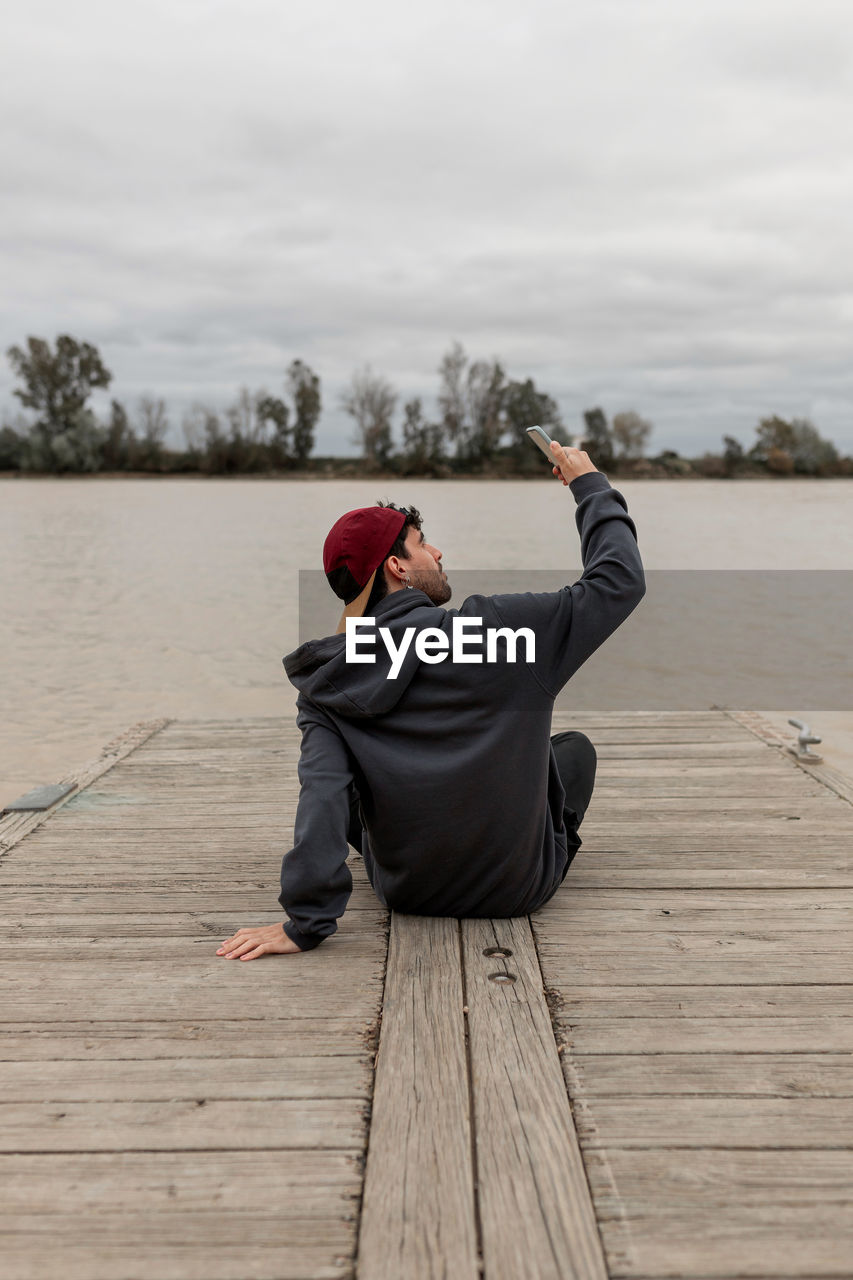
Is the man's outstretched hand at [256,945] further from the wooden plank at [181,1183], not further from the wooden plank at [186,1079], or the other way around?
the wooden plank at [181,1183]

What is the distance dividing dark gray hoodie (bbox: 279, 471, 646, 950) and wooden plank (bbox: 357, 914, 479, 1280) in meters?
0.30

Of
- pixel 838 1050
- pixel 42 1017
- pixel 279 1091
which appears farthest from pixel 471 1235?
pixel 42 1017

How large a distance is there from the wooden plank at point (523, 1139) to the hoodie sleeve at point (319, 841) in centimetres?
40

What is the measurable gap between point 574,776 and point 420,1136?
157 centimetres

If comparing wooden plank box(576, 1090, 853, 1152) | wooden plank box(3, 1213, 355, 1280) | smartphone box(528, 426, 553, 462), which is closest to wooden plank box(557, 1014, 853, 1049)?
wooden plank box(576, 1090, 853, 1152)

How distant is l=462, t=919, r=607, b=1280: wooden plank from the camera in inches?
62.4

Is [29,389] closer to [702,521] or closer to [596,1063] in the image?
[702,521]

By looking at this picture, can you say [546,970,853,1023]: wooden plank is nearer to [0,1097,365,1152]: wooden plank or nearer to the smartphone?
[0,1097,365,1152]: wooden plank

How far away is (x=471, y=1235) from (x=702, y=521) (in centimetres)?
3563

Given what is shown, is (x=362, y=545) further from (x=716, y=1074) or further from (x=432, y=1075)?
(x=716, y=1074)

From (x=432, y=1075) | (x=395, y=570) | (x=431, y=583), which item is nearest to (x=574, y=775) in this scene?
(x=431, y=583)

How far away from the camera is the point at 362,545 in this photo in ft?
8.37

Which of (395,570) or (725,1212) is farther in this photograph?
(395,570)

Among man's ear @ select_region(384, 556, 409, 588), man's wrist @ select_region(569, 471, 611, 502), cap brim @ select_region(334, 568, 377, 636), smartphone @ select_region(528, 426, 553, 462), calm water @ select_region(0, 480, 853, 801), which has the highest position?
smartphone @ select_region(528, 426, 553, 462)
